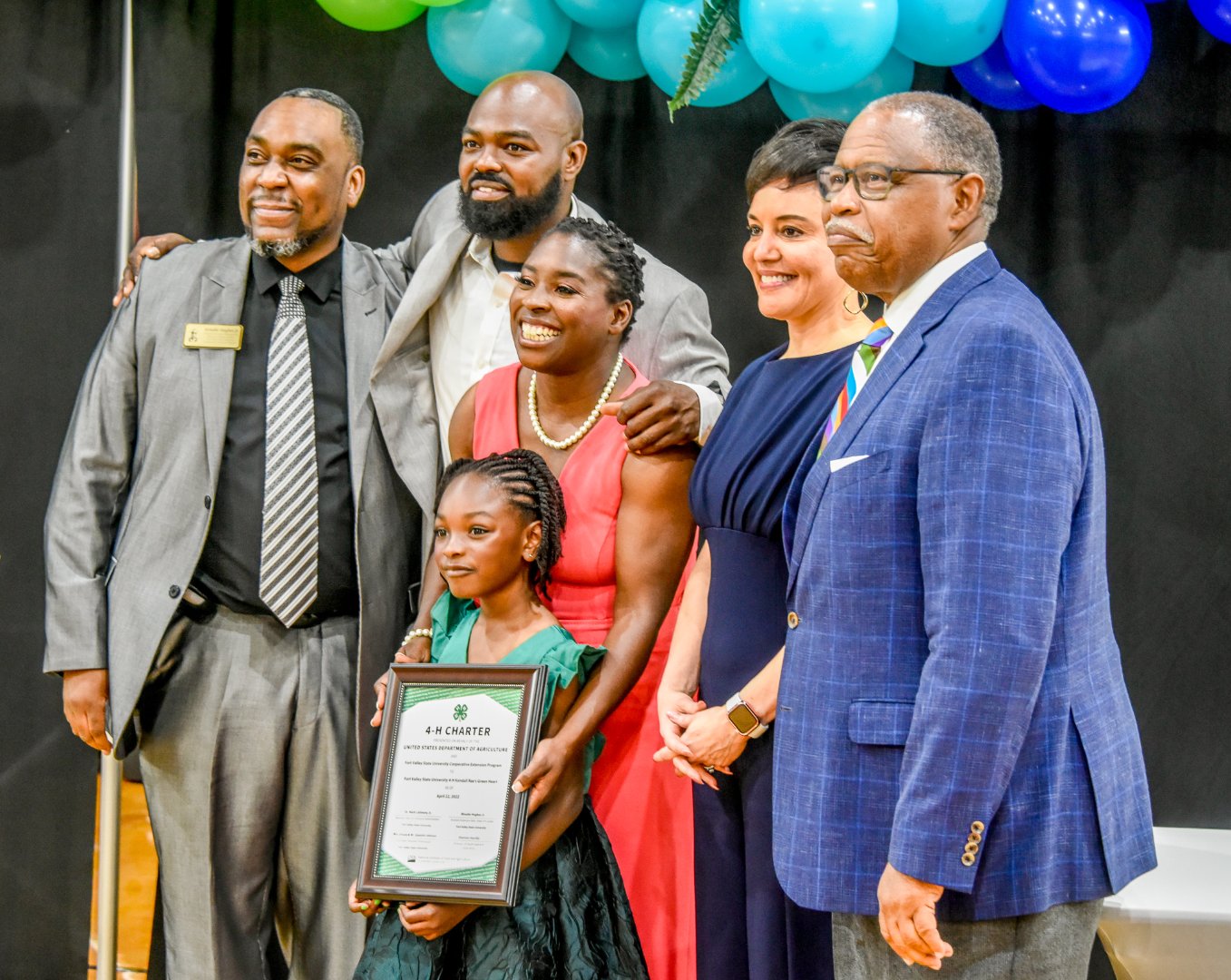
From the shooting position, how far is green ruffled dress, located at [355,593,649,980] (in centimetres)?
227

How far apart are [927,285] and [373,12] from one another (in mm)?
2185

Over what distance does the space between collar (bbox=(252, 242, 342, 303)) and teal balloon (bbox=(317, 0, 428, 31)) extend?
0.79m

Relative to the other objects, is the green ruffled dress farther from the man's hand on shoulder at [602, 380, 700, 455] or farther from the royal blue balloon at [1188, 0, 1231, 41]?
the royal blue balloon at [1188, 0, 1231, 41]

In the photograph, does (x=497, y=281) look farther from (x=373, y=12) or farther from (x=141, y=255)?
(x=373, y=12)

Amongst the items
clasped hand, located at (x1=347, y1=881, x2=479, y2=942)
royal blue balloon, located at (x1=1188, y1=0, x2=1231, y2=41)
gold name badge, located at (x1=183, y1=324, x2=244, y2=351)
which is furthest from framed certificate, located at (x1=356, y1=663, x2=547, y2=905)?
royal blue balloon, located at (x1=1188, y1=0, x2=1231, y2=41)

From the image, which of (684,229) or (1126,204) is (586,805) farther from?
(1126,204)

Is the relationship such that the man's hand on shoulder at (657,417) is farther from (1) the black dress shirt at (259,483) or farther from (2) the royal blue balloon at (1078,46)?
(2) the royal blue balloon at (1078,46)

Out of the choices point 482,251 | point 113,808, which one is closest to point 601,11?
point 482,251

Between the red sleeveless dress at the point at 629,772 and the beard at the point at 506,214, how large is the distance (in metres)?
0.68

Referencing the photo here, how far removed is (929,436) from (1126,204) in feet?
8.60

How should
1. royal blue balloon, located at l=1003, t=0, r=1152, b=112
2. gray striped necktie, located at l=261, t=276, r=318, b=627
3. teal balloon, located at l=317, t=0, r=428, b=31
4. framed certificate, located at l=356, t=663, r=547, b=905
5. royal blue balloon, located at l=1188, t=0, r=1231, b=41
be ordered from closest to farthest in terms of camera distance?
framed certificate, located at l=356, t=663, r=547, b=905 → gray striped necktie, located at l=261, t=276, r=318, b=627 → royal blue balloon, located at l=1003, t=0, r=1152, b=112 → royal blue balloon, located at l=1188, t=0, r=1231, b=41 → teal balloon, located at l=317, t=0, r=428, b=31

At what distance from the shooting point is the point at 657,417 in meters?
2.48

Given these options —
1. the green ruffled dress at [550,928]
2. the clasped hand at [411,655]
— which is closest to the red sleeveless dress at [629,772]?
the green ruffled dress at [550,928]

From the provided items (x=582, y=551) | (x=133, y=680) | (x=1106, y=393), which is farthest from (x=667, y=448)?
(x=1106, y=393)
